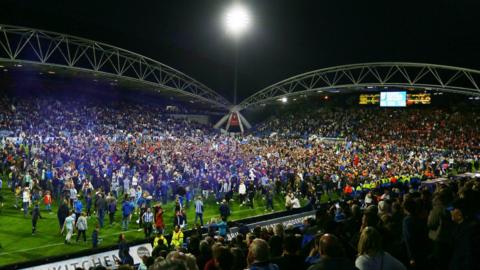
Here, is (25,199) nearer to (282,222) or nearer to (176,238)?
(176,238)

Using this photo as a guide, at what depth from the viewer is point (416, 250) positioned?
4988 mm

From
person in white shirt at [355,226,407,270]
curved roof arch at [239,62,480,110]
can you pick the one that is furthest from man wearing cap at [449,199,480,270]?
curved roof arch at [239,62,480,110]

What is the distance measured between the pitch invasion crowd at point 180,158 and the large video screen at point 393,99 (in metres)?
1.64

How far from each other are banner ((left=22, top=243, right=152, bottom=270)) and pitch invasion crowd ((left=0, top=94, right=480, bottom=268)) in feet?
10.2

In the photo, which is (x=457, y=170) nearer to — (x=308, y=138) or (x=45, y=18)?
(x=308, y=138)

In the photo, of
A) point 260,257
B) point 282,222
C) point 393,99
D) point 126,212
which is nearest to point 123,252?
point 126,212

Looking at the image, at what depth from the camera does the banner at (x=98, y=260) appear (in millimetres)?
9828

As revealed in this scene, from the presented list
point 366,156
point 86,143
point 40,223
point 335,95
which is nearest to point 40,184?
point 40,223

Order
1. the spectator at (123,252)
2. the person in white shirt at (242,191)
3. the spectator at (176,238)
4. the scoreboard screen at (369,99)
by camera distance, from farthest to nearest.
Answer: the scoreboard screen at (369,99), the person in white shirt at (242,191), the spectator at (176,238), the spectator at (123,252)

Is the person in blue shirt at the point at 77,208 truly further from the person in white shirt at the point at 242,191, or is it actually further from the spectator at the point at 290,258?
the spectator at the point at 290,258

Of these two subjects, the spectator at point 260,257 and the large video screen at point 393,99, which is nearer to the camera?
the spectator at point 260,257

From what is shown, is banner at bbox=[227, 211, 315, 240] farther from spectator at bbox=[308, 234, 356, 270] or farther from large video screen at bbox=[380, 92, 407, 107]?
large video screen at bbox=[380, 92, 407, 107]

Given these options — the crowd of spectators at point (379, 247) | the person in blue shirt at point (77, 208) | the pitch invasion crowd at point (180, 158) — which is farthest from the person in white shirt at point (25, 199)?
the crowd of spectators at point (379, 247)

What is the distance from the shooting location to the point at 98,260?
10.5m
